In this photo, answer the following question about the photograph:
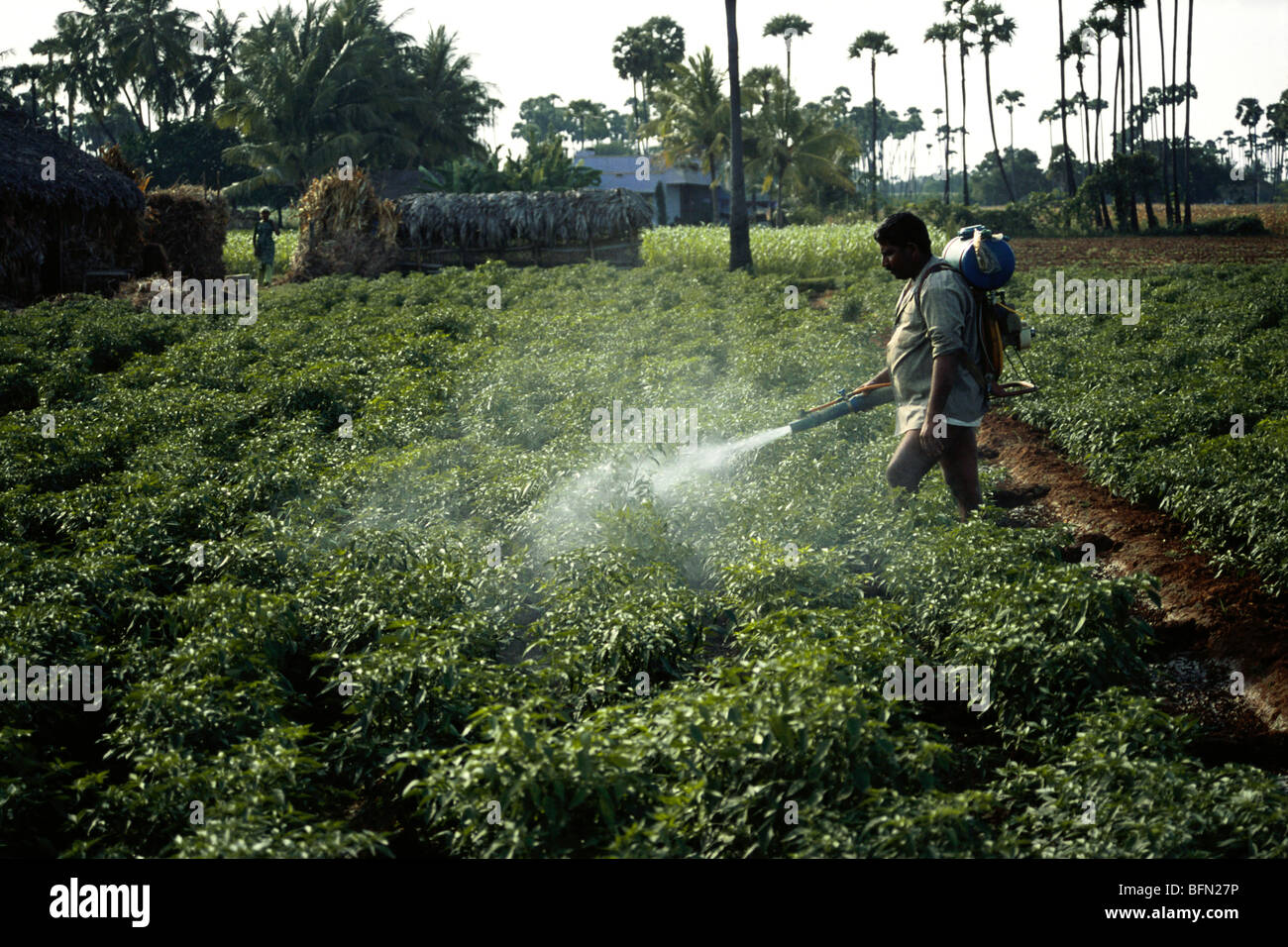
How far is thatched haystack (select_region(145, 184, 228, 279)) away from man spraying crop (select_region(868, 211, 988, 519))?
87.8ft

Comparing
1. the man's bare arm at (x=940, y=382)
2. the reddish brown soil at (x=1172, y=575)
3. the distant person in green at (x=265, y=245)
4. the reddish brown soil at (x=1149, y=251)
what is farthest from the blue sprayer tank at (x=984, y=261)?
the distant person in green at (x=265, y=245)

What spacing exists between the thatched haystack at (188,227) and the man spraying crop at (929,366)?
26.8 metres

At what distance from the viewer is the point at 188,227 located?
2927 cm

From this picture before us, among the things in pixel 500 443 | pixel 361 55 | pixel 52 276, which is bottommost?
pixel 500 443

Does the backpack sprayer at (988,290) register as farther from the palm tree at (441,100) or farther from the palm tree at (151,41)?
the palm tree at (151,41)

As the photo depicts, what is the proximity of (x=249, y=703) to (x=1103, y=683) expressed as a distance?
12.3 feet

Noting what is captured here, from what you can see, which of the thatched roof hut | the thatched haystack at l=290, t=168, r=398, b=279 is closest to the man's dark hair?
the thatched roof hut

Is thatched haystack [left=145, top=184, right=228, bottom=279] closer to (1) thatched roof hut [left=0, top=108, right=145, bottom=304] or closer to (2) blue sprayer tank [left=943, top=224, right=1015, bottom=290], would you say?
A: (1) thatched roof hut [left=0, top=108, right=145, bottom=304]

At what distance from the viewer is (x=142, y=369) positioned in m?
14.0

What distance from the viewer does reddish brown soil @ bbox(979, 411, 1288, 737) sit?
18.8ft
